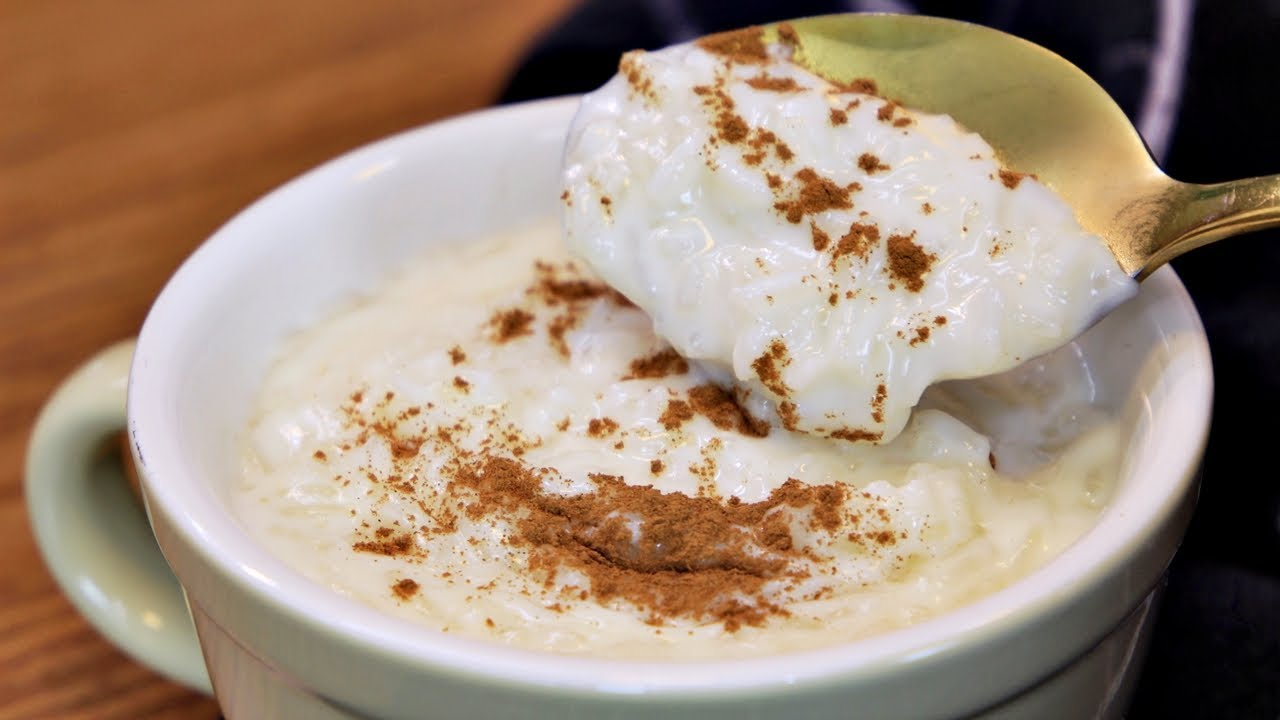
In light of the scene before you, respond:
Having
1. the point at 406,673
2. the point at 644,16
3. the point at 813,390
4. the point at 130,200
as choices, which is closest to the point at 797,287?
the point at 813,390

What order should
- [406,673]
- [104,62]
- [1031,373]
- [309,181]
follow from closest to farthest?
[406,673] < [1031,373] < [309,181] < [104,62]

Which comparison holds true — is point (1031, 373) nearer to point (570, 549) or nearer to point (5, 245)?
point (570, 549)

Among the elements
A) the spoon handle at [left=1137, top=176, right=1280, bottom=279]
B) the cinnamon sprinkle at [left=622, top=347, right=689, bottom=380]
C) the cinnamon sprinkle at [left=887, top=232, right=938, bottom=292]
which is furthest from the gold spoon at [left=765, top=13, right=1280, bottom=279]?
the cinnamon sprinkle at [left=622, top=347, right=689, bottom=380]

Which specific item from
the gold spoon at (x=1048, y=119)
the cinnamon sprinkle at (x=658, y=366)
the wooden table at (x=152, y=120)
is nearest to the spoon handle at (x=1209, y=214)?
the gold spoon at (x=1048, y=119)

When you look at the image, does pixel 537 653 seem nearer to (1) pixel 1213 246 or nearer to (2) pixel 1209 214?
(2) pixel 1209 214

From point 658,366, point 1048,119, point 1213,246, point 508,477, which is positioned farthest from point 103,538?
point 1213,246

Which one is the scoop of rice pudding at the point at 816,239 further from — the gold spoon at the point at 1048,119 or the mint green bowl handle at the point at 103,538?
the mint green bowl handle at the point at 103,538
